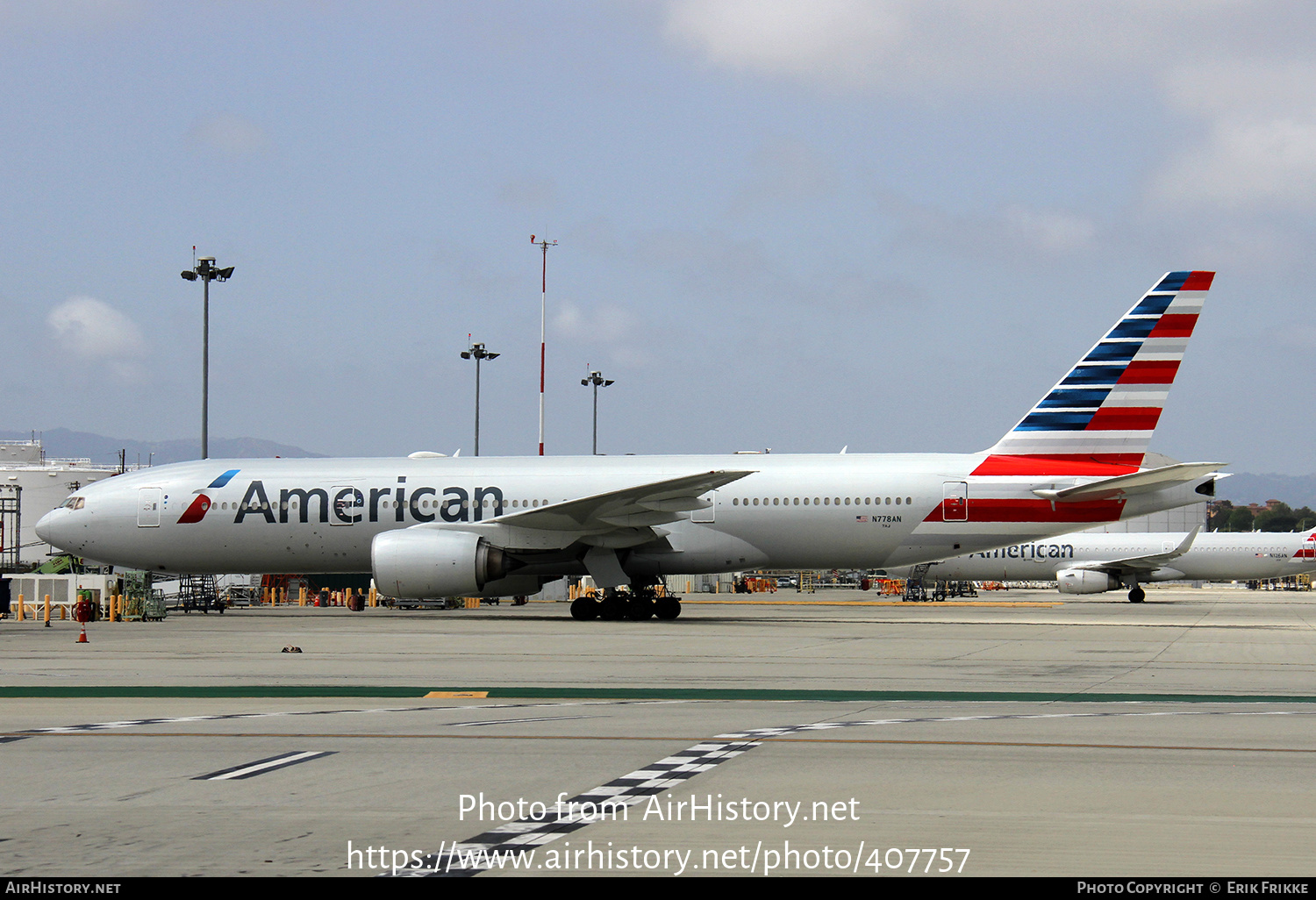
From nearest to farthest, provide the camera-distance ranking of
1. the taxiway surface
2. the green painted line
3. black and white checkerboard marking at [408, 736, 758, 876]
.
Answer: black and white checkerboard marking at [408, 736, 758, 876] < the taxiway surface < the green painted line

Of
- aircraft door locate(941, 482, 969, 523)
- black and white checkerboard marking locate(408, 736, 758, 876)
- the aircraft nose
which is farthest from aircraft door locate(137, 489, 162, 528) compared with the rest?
black and white checkerboard marking locate(408, 736, 758, 876)

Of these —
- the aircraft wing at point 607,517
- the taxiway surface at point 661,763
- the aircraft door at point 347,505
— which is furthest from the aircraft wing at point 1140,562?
the taxiway surface at point 661,763

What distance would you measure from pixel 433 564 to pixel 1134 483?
1434cm

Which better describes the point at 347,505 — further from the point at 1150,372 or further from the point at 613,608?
the point at 1150,372

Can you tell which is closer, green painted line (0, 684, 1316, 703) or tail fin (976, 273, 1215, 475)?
green painted line (0, 684, 1316, 703)

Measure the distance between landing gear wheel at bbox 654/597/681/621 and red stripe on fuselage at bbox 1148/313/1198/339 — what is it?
11.8m

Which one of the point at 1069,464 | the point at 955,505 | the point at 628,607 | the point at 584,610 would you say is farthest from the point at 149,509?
the point at 1069,464

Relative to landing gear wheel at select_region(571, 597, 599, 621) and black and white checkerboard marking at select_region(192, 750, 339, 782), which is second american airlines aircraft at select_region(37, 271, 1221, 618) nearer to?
landing gear wheel at select_region(571, 597, 599, 621)

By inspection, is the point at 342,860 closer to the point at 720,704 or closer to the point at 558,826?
the point at 558,826

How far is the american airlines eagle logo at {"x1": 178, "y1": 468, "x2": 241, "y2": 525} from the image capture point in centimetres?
2741

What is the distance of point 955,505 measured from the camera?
25.8 m

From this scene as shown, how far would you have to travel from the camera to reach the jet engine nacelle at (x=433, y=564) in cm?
2448

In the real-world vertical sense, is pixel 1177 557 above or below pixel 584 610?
above

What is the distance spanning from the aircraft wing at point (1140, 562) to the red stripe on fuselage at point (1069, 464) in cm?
2723
